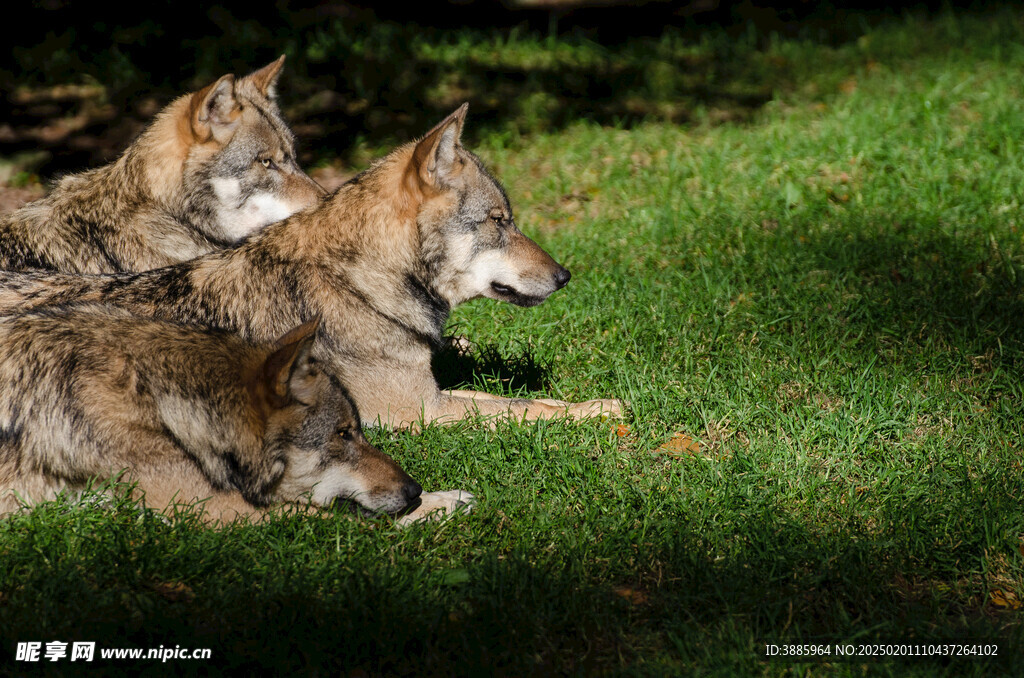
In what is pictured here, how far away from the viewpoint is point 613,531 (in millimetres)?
4125

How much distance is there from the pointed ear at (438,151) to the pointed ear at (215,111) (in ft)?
5.16

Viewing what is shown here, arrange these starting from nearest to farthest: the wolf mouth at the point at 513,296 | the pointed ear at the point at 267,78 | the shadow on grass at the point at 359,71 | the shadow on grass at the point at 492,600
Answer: the shadow on grass at the point at 492,600 < the wolf mouth at the point at 513,296 < the pointed ear at the point at 267,78 < the shadow on grass at the point at 359,71

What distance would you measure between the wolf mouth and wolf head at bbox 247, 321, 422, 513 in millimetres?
1314

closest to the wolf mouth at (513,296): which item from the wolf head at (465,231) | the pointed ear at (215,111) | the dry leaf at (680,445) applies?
the wolf head at (465,231)

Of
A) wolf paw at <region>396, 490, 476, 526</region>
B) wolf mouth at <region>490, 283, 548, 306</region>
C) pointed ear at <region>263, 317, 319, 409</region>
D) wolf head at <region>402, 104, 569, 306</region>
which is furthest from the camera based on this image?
wolf mouth at <region>490, 283, 548, 306</region>

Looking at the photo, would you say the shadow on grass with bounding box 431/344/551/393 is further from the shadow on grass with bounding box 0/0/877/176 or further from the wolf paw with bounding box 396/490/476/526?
the shadow on grass with bounding box 0/0/877/176

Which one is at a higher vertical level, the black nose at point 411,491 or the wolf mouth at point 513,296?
the wolf mouth at point 513,296

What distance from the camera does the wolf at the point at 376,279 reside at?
4.64 metres

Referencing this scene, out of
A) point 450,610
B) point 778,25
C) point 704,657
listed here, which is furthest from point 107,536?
point 778,25

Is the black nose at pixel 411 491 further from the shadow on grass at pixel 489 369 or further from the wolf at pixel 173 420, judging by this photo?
the shadow on grass at pixel 489 369

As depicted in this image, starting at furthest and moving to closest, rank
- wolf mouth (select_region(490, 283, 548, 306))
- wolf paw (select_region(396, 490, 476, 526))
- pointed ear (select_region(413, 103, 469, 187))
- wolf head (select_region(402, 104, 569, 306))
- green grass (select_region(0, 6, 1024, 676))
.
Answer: wolf mouth (select_region(490, 283, 548, 306))
wolf head (select_region(402, 104, 569, 306))
pointed ear (select_region(413, 103, 469, 187))
wolf paw (select_region(396, 490, 476, 526))
green grass (select_region(0, 6, 1024, 676))

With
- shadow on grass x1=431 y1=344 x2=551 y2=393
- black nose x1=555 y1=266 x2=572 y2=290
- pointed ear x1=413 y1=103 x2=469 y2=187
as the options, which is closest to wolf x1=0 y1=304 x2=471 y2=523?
pointed ear x1=413 y1=103 x2=469 y2=187

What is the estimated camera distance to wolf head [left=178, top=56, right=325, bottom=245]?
561cm

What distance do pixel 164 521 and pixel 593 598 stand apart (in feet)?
6.11
